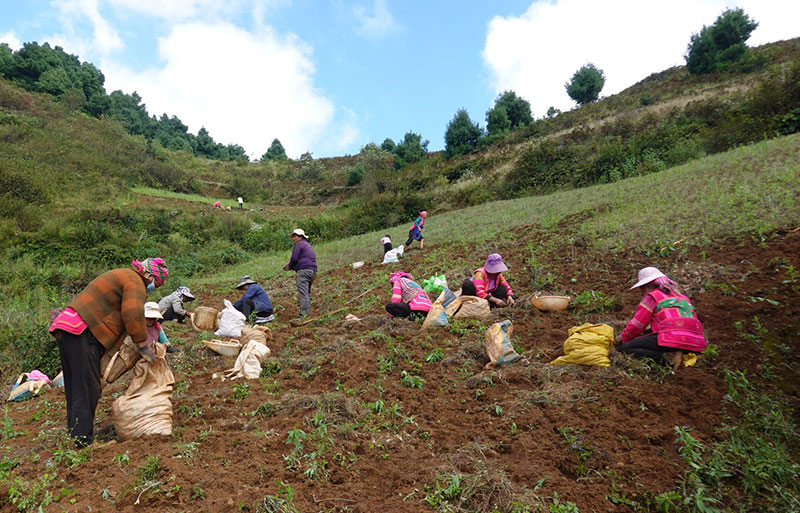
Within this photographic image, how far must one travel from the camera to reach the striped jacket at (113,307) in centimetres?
330

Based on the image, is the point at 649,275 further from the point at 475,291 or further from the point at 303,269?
the point at 303,269

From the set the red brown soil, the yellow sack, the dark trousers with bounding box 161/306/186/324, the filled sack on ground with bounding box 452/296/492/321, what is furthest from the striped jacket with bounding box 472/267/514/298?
the dark trousers with bounding box 161/306/186/324

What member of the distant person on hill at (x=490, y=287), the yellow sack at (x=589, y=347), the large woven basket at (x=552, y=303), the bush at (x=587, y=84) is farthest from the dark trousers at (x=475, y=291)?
the bush at (x=587, y=84)

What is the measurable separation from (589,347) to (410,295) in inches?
113

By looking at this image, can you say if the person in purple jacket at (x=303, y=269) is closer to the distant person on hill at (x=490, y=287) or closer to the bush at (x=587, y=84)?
the distant person on hill at (x=490, y=287)

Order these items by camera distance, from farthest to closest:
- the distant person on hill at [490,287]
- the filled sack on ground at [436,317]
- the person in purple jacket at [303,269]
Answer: the person in purple jacket at [303,269], the distant person on hill at [490,287], the filled sack on ground at [436,317]

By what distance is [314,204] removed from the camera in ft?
121

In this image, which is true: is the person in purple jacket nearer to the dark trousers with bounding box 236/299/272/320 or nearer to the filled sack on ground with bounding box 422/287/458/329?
the dark trousers with bounding box 236/299/272/320

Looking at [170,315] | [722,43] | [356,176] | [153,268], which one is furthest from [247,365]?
[722,43]

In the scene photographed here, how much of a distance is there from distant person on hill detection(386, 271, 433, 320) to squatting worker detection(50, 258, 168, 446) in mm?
3415

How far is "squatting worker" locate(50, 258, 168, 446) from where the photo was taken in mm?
3189

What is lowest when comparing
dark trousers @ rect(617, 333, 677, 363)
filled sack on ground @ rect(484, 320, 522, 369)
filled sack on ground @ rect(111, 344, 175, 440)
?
dark trousers @ rect(617, 333, 677, 363)

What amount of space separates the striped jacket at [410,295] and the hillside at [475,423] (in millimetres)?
499

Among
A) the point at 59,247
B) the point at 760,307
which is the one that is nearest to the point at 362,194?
the point at 59,247
